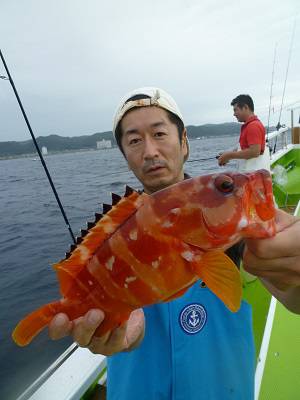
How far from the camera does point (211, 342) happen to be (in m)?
2.13

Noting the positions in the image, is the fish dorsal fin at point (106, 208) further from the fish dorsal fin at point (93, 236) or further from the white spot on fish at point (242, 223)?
the white spot on fish at point (242, 223)

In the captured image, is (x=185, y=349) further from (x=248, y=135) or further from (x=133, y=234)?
(x=248, y=135)

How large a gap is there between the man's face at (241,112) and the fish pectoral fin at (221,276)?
6.17 metres

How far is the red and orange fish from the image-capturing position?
140 centimetres

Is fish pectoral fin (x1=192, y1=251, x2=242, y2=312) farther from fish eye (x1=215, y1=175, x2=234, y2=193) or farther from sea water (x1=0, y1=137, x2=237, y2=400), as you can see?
sea water (x1=0, y1=137, x2=237, y2=400)

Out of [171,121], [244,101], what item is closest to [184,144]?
[171,121]

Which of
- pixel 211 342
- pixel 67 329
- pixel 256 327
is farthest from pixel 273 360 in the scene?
pixel 67 329

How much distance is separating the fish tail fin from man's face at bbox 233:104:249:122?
6.41m

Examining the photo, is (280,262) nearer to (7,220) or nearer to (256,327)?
(256,327)

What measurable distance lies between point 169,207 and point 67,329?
85 centimetres

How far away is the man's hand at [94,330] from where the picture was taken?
1578mm

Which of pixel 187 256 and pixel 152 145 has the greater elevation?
pixel 152 145

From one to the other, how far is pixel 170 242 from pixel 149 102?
1724 millimetres

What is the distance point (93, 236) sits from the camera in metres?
1.63
